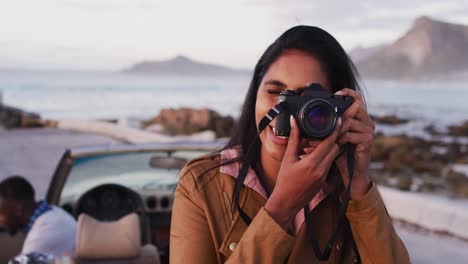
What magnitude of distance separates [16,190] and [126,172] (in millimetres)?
947

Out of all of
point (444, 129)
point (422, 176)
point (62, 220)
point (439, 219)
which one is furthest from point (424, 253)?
point (444, 129)

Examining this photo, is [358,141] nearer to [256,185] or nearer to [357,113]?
[357,113]

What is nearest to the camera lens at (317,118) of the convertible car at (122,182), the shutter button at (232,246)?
the shutter button at (232,246)

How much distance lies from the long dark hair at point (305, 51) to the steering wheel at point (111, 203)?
2.61 m

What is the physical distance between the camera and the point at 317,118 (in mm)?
1596

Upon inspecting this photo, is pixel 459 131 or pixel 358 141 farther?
pixel 459 131

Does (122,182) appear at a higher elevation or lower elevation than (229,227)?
lower

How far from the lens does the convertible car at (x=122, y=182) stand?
14.4 feet

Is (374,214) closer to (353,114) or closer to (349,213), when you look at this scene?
(349,213)

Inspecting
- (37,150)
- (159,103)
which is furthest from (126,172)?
(159,103)

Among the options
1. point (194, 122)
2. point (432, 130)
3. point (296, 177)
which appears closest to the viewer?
point (296, 177)

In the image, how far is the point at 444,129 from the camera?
1686 inches

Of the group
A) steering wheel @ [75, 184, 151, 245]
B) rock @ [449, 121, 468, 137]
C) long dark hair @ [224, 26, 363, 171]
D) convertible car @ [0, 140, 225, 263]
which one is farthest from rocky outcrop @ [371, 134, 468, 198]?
long dark hair @ [224, 26, 363, 171]

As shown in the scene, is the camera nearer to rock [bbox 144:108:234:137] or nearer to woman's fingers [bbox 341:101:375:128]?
woman's fingers [bbox 341:101:375:128]
